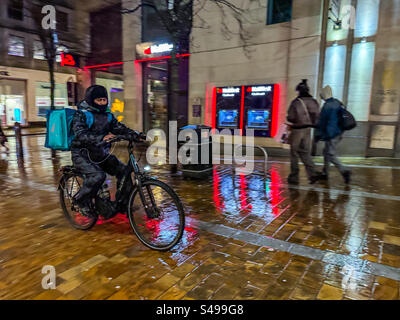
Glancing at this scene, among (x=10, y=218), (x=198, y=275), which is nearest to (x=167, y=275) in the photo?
(x=198, y=275)

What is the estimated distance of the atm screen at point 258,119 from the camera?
10.9m

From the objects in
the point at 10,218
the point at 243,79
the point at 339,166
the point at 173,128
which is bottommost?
the point at 10,218

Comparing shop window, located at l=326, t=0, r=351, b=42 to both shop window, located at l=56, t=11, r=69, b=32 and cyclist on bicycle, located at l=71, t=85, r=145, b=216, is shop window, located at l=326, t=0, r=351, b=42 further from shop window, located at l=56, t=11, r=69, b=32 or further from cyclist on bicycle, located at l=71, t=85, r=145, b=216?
shop window, located at l=56, t=11, r=69, b=32

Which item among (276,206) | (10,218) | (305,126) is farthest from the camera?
(305,126)

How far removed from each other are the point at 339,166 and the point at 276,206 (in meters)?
2.19

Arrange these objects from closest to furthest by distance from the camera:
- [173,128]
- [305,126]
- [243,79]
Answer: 1. [305,126]
2. [173,128]
3. [243,79]

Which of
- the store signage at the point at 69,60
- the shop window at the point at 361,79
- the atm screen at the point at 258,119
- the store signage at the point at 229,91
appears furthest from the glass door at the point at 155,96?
the shop window at the point at 361,79

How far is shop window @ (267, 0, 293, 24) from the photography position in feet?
34.3

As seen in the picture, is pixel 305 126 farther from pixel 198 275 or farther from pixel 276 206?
pixel 198 275

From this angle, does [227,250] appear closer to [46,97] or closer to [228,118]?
[228,118]

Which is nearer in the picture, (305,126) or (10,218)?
(10,218)

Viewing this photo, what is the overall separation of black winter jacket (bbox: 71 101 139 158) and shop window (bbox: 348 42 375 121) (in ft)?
29.1

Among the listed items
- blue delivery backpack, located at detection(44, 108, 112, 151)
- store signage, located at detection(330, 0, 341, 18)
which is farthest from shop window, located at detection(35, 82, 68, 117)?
blue delivery backpack, located at detection(44, 108, 112, 151)

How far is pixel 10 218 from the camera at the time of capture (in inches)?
178
